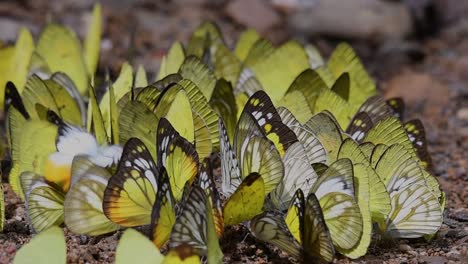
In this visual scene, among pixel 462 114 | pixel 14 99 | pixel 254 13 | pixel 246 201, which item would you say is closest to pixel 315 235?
pixel 246 201

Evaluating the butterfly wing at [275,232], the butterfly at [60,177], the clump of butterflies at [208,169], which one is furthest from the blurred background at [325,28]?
the butterfly wing at [275,232]

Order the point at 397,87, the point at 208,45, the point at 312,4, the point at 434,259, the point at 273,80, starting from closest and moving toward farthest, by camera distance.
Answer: the point at 434,259 < the point at 273,80 < the point at 208,45 < the point at 397,87 < the point at 312,4

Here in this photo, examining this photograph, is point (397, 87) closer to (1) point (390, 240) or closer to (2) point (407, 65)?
(2) point (407, 65)

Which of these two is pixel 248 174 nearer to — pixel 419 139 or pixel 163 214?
pixel 163 214

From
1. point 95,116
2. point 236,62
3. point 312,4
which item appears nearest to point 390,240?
point 95,116

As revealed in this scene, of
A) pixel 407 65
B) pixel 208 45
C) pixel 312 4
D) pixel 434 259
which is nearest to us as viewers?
pixel 434 259
